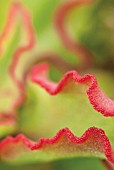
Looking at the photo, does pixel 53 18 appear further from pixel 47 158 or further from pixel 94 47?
pixel 47 158

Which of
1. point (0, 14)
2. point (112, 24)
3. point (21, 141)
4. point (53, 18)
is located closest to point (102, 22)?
point (112, 24)

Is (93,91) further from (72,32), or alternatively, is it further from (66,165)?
(72,32)

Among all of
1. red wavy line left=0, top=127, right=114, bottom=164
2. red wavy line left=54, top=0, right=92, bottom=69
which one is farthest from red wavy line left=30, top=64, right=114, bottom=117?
red wavy line left=54, top=0, right=92, bottom=69

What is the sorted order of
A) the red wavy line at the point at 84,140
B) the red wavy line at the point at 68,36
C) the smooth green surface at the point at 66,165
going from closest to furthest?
the red wavy line at the point at 84,140, the smooth green surface at the point at 66,165, the red wavy line at the point at 68,36

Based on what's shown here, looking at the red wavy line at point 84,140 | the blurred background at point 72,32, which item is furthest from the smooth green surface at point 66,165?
the red wavy line at point 84,140

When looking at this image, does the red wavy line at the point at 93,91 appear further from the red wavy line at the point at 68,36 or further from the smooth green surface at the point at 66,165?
the red wavy line at the point at 68,36

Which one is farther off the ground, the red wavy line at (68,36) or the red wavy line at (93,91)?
the red wavy line at (68,36)

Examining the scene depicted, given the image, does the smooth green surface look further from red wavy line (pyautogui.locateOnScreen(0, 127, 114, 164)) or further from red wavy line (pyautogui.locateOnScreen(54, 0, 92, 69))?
red wavy line (pyautogui.locateOnScreen(54, 0, 92, 69))

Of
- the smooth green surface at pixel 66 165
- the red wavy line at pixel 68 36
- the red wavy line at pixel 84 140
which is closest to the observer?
the red wavy line at pixel 84 140

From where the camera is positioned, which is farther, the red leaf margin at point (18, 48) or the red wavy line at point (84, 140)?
the red leaf margin at point (18, 48)
